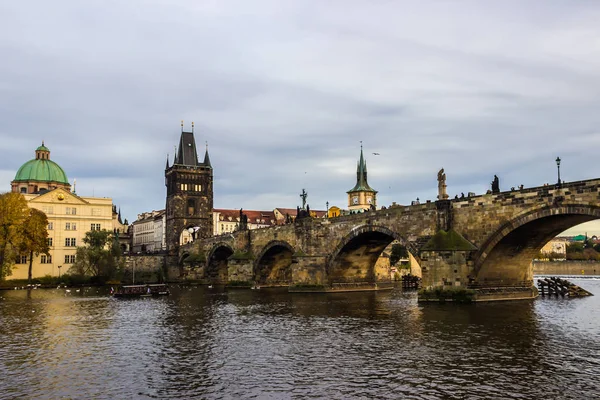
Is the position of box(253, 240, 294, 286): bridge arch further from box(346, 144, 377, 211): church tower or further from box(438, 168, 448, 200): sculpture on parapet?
box(346, 144, 377, 211): church tower

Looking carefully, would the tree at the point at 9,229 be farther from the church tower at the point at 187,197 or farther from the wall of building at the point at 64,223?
the church tower at the point at 187,197

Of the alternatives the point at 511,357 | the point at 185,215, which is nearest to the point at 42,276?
the point at 185,215

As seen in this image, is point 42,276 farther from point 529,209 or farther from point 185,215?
point 529,209

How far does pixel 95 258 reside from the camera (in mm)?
90500

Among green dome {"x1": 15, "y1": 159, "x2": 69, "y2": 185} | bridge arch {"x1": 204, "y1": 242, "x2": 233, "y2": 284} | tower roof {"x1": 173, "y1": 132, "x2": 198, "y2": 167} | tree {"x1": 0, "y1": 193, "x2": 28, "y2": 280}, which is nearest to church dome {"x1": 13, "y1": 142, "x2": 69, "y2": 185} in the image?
green dome {"x1": 15, "y1": 159, "x2": 69, "y2": 185}

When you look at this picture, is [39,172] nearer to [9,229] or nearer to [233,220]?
[9,229]

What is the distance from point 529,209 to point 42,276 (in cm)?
7819

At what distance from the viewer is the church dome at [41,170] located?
390 ft

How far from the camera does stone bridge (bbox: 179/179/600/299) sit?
127ft

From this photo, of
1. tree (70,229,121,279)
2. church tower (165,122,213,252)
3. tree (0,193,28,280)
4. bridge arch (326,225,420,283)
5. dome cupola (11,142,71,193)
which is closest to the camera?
bridge arch (326,225,420,283)

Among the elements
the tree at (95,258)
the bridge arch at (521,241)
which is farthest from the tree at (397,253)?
the bridge arch at (521,241)

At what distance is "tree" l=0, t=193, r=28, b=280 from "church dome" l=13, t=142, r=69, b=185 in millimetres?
42691

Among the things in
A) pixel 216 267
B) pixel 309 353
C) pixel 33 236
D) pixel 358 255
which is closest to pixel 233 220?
pixel 216 267

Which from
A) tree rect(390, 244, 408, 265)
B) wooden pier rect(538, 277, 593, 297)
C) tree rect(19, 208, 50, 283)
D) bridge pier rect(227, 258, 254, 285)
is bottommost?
wooden pier rect(538, 277, 593, 297)
